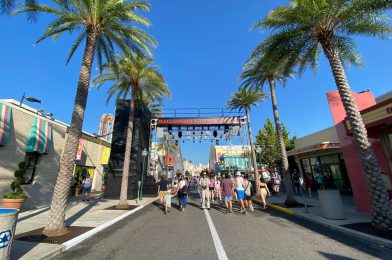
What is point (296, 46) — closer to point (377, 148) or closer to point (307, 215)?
point (377, 148)

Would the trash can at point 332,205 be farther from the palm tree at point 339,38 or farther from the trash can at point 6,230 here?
the trash can at point 6,230

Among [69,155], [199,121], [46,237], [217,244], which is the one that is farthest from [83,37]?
[199,121]

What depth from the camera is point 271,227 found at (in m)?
8.30

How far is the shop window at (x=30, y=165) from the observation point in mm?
14750

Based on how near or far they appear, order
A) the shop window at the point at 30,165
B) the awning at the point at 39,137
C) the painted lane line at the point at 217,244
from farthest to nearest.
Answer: the shop window at the point at 30,165, the awning at the point at 39,137, the painted lane line at the point at 217,244

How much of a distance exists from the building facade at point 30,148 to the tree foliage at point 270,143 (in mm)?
26581

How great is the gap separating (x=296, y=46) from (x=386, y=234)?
8.61m

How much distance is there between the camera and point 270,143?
111 feet

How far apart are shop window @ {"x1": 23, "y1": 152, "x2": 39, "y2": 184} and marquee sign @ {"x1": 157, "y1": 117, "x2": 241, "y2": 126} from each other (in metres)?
12.2

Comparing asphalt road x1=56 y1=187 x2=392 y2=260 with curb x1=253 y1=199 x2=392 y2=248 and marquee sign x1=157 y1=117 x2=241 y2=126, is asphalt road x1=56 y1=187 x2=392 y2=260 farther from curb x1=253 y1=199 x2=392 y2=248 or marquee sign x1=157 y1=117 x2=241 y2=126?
marquee sign x1=157 y1=117 x2=241 y2=126

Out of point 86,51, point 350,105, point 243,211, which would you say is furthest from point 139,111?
point 350,105

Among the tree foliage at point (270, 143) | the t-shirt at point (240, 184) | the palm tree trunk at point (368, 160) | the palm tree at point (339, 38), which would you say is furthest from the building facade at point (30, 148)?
the tree foliage at point (270, 143)

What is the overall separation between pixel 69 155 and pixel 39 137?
8529 mm

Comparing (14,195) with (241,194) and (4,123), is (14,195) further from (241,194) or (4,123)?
(241,194)
